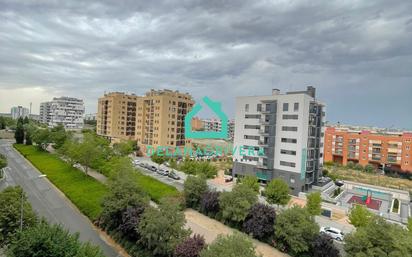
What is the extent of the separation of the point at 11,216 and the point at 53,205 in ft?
38.7

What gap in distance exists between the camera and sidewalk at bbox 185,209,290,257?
19.2 m

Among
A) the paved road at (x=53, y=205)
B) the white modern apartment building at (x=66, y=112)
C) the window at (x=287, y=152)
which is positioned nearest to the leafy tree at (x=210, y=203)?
the paved road at (x=53, y=205)

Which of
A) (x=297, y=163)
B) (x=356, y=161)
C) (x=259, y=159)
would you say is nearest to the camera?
(x=297, y=163)

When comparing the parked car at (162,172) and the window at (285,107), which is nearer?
the window at (285,107)

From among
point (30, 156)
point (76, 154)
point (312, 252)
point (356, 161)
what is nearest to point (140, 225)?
point (312, 252)

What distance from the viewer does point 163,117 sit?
2175 inches

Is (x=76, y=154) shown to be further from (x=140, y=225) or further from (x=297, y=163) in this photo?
(x=297, y=163)

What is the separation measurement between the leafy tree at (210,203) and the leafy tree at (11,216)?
1398 centimetres

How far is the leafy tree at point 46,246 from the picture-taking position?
11.5 meters

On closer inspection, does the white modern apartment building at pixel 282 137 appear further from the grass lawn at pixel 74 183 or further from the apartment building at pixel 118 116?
the apartment building at pixel 118 116

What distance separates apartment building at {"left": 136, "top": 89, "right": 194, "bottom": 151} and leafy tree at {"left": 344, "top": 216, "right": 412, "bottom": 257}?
43.8m

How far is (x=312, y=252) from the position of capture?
721 inches

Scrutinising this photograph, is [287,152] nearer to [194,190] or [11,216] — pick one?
[194,190]

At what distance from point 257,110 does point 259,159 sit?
7431 mm
